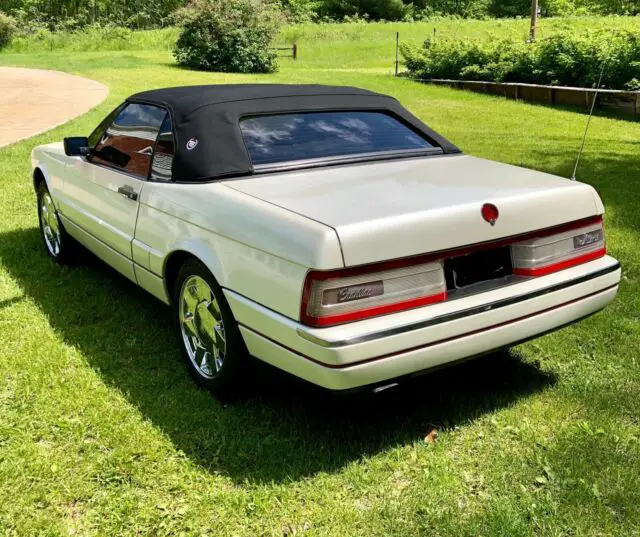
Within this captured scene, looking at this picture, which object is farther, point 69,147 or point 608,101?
point 608,101

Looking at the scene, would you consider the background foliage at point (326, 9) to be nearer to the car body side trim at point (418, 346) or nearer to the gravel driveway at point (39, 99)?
the gravel driveway at point (39, 99)

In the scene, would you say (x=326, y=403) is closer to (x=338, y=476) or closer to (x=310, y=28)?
(x=338, y=476)

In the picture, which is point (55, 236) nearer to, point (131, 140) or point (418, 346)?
point (131, 140)

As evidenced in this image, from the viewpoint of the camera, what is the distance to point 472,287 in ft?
10.3

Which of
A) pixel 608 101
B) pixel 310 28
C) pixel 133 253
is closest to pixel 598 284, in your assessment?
pixel 133 253

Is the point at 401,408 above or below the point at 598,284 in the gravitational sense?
below

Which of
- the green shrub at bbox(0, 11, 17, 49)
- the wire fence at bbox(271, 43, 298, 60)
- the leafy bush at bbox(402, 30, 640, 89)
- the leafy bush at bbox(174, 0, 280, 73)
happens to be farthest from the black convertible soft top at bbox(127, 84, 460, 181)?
the green shrub at bbox(0, 11, 17, 49)

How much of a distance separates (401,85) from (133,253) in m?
18.5

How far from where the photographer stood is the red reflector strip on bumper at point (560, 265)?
3.27m

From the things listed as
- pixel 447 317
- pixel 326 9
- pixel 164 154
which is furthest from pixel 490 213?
pixel 326 9

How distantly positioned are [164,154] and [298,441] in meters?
1.75

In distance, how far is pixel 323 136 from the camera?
4023 millimetres

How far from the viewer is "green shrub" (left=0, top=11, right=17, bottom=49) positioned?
1435 inches

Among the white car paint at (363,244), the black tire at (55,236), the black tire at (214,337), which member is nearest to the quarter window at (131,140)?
the white car paint at (363,244)
